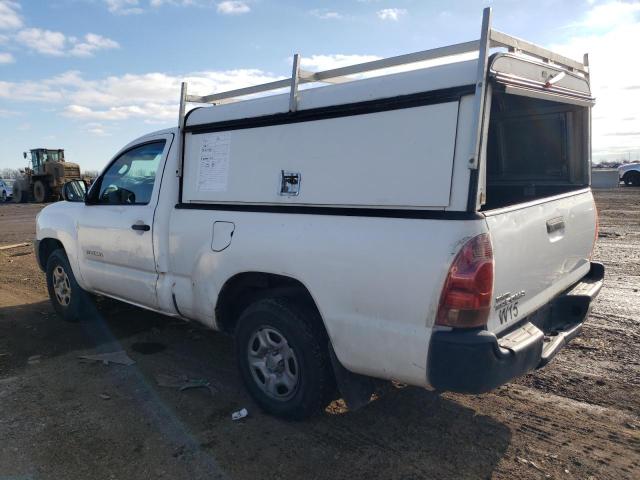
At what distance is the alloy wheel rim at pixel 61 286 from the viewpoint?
570 cm

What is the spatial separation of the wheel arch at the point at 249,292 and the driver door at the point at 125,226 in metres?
0.84

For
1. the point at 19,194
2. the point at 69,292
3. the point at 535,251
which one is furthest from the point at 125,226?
the point at 19,194

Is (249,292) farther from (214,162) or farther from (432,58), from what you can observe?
(432,58)

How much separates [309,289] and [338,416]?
1044 millimetres

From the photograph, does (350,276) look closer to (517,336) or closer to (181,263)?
(517,336)

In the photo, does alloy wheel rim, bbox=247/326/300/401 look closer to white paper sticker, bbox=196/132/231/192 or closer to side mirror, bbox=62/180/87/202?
white paper sticker, bbox=196/132/231/192

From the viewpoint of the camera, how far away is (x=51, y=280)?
19.5ft

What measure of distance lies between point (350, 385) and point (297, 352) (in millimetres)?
399

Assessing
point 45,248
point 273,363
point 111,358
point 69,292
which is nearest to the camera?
point 273,363

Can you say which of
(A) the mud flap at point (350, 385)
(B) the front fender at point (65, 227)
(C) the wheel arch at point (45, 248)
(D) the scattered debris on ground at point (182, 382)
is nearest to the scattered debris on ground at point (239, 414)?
(D) the scattered debris on ground at point (182, 382)

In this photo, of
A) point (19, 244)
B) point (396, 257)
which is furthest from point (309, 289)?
point (19, 244)

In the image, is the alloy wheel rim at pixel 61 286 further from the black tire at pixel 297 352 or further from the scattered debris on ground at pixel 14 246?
the scattered debris on ground at pixel 14 246

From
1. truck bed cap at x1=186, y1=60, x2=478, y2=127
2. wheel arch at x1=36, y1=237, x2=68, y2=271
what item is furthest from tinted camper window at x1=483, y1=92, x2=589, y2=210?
wheel arch at x1=36, y1=237, x2=68, y2=271

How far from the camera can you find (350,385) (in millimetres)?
3111
